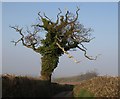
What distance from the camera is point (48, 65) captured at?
3634 centimetres

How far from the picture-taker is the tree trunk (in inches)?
1426

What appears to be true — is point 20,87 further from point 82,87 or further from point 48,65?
point 48,65

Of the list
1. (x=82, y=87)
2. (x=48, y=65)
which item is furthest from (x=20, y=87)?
(x=48, y=65)

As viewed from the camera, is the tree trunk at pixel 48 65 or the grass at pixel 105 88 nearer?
the grass at pixel 105 88

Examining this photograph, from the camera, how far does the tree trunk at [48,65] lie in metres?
36.2

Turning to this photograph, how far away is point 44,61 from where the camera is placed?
36.6 m

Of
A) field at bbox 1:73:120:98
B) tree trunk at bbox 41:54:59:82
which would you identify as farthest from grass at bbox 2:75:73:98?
tree trunk at bbox 41:54:59:82

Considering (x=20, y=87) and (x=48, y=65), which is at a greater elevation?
(x=48, y=65)

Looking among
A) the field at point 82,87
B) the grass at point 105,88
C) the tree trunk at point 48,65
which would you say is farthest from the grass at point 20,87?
the tree trunk at point 48,65

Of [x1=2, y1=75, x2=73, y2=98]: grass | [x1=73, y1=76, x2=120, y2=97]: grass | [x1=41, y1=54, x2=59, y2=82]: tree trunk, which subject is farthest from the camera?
[x1=41, y1=54, x2=59, y2=82]: tree trunk

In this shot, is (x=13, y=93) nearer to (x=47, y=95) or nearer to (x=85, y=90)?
(x=85, y=90)

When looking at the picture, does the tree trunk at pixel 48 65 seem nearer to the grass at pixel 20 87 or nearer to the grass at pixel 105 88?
the grass at pixel 20 87

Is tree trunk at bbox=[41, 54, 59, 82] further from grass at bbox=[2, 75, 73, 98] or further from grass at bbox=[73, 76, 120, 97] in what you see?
grass at bbox=[73, 76, 120, 97]

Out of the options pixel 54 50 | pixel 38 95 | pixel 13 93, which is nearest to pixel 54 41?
pixel 54 50
